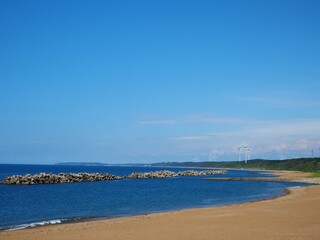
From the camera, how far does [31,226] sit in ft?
92.2

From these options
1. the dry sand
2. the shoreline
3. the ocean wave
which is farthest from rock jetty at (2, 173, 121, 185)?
the dry sand

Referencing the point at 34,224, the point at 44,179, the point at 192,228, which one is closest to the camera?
the point at 192,228

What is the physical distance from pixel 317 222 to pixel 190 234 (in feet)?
27.6

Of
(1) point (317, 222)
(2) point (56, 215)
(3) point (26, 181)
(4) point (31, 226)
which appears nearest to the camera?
(1) point (317, 222)

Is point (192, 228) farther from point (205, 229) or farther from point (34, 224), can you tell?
point (34, 224)

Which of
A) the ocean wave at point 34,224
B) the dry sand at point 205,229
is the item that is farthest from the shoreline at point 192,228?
the ocean wave at point 34,224

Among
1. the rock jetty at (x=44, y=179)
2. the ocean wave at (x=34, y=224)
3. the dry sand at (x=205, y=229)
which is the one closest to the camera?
the dry sand at (x=205, y=229)

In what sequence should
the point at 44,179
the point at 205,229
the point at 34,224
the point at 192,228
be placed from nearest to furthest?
the point at 205,229 < the point at 192,228 < the point at 34,224 < the point at 44,179

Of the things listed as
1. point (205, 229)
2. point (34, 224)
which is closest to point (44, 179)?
point (34, 224)

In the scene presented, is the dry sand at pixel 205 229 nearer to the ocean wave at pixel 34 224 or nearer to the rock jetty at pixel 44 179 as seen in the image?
the ocean wave at pixel 34 224

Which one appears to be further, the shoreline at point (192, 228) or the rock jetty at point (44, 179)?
the rock jetty at point (44, 179)

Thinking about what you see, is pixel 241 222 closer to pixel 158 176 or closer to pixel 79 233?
pixel 79 233

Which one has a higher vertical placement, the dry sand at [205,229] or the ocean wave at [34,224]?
the dry sand at [205,229]

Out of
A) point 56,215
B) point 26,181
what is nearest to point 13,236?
point 56,215
